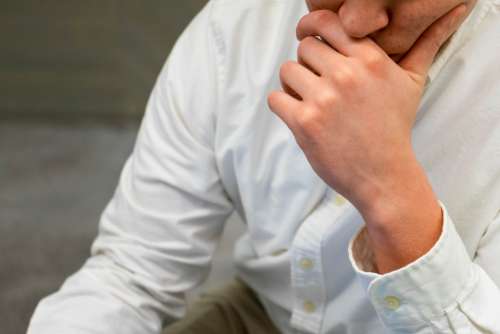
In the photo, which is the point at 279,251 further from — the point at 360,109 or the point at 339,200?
the point at 360,109

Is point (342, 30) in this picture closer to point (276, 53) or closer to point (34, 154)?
point (276, 53)

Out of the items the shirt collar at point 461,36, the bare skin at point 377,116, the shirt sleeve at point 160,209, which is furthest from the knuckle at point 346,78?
the shirt sleeve at point 160,209

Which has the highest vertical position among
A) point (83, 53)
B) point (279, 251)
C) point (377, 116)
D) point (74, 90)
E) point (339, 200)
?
point (377, 116)

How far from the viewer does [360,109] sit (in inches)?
27.8

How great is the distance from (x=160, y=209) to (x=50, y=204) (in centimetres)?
117

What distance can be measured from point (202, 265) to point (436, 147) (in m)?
0.37

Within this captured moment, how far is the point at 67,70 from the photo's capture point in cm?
242

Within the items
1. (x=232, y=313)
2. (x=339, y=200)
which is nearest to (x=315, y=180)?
(x=339, y=200)

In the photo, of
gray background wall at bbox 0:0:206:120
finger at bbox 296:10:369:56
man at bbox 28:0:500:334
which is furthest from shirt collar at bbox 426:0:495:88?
gray background wall at bbox 0:0:206:120

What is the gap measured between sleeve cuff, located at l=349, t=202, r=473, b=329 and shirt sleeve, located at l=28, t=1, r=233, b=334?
11.6 inches

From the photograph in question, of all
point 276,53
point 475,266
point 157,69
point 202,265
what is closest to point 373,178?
point 475,266

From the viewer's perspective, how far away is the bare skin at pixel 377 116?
0.70 meters

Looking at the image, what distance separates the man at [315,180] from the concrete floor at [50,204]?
67 centimetres

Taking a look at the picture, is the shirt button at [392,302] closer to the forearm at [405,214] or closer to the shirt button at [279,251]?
the forearm at [405,214]
